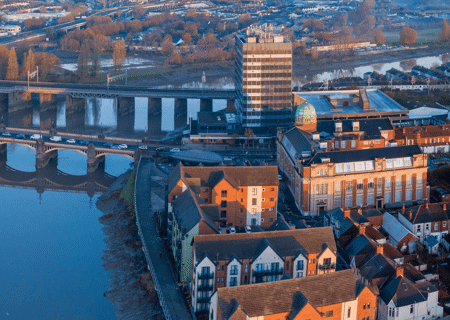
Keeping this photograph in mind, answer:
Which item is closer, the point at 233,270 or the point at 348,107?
the point at 233,270

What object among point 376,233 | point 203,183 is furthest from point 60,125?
point 376,233

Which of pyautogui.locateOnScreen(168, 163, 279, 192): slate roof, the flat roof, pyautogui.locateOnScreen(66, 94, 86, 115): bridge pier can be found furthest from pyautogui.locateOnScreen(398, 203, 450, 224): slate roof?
pyautogui.locateOnScreen(66, 94, 86, 115): bridge pier

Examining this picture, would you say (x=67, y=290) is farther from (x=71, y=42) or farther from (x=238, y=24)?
(x=238, y=24)

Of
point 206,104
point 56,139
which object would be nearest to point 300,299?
point 56,139

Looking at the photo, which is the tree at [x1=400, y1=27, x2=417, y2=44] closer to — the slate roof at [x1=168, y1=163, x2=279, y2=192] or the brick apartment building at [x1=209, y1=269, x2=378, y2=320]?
the slate roof at [x1=168, y1=163, x2=279, y2=192]

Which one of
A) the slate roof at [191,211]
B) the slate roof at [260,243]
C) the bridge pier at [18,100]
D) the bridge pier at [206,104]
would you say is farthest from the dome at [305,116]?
the bridge pier at [18,100]

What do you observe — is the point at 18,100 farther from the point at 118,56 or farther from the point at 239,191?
the point at 239,191

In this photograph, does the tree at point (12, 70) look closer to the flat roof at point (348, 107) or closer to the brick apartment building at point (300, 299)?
the flat roof at point (348, 107)
